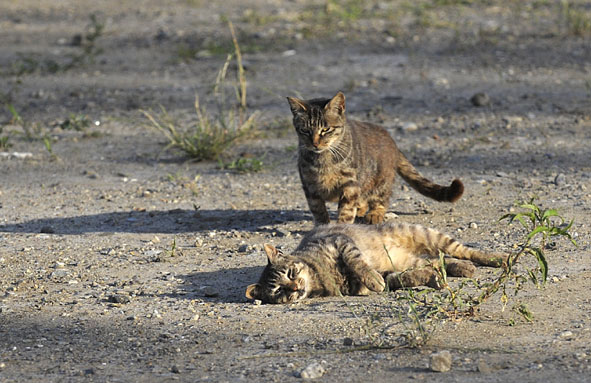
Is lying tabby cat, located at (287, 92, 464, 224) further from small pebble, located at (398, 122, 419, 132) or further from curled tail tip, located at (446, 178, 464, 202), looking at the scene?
small pebble, located at (398, 122, 419, 132)

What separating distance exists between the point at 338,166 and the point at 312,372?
105 inches

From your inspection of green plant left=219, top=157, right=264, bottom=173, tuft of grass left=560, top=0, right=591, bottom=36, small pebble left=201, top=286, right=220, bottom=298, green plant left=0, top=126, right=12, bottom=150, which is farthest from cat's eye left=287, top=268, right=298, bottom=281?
tuft of grass left=560, top=0, right=591, bottom=36

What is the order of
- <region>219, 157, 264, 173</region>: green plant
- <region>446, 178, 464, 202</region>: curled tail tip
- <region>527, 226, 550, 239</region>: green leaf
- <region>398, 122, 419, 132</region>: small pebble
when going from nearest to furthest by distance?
<region>527, 226, 550, 239</region>: green leaf
<region>446, 178, 464, 202</region>: curled tail tip
<region>219, 157, 264, 173</region>: green plant
<region>398, 122, 419, 132</region>: small pebble

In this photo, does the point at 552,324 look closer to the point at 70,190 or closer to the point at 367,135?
the point at 367,135

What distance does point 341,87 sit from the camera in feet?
36.4

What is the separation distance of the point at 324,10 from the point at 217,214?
8203 mm

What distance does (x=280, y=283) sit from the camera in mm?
5246

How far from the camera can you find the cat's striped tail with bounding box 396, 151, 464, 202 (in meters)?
6.82

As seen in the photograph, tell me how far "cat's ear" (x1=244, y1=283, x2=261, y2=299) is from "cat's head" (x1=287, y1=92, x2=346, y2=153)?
1570 millimetres

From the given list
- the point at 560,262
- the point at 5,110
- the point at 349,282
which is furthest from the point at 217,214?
the point at 5,110

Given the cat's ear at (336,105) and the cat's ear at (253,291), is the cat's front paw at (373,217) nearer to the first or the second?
the cat's ear at (336,105)

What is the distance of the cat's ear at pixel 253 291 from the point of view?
528cm

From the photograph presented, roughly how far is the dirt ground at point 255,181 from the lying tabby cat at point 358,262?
132mm

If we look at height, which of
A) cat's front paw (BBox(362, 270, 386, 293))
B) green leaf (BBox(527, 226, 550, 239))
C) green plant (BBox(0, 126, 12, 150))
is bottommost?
green plant (BBox(0, 126, 12, 150))
